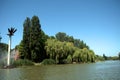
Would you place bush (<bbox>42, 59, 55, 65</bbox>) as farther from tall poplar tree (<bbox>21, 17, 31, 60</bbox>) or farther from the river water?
the river water

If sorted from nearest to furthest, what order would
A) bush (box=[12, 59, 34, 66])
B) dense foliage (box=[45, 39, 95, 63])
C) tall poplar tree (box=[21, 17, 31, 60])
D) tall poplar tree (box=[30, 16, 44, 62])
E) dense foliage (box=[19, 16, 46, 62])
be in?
bush (box=[12, 59, 34, 66]) < tall poplar tree (box=[30, 16, 44, 62]) < dense foliage (box=[19, 16, 46, 62]) < tall poplar tree (box=[21, 17, 31, 60]) < dense foliage (box=[45, 39, 95, 63])

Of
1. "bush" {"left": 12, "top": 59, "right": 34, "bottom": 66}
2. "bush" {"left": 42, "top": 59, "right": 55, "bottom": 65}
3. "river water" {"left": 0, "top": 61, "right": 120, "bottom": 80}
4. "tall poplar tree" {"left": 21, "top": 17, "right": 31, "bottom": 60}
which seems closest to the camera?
"river water" {"left": 0, "top": 61, "right": 120, "bottom": 80}

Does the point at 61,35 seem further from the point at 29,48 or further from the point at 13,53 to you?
the point at 29,48

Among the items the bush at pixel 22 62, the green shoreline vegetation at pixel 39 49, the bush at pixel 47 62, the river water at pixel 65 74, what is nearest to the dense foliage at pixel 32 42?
the green shoreline vegetation at pixel 39 49

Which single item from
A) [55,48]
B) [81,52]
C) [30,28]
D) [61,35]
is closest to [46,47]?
[55,48]

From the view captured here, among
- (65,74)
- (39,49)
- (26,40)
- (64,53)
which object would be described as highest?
(26,40)

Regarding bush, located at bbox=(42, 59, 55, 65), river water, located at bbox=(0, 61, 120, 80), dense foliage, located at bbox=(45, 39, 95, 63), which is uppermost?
dense foliage, located at bbox=(45, 39, 95, 63)

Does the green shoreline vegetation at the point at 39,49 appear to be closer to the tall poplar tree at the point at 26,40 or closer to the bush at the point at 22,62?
the tall poplar tree at the point at 26,40

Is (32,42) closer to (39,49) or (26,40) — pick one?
(26,40)

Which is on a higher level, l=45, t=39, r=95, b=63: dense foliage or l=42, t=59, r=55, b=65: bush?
l=45, t=39, r=95, b=63: dense foliage

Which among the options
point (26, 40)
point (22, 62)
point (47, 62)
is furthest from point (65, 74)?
point (26, 40)

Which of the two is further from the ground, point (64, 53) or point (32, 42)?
point (32, 42)

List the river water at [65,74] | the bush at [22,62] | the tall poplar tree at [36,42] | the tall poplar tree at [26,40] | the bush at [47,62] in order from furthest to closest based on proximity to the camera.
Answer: the tall poplar tree at [26,40] → the tall poplar tree at [36,42] → the bush at [47,62] → the bush at [22,62] → the river water at [65,74]

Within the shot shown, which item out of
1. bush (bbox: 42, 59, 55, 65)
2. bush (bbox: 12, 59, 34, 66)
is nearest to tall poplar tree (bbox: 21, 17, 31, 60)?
bush (bbox: 12, 59, 34, 66)
